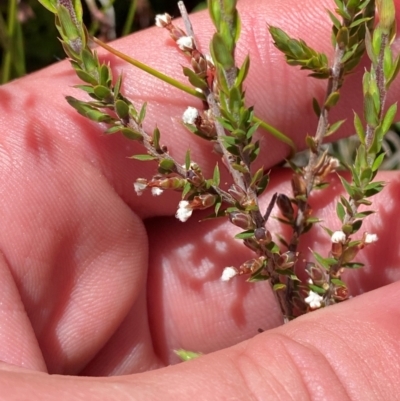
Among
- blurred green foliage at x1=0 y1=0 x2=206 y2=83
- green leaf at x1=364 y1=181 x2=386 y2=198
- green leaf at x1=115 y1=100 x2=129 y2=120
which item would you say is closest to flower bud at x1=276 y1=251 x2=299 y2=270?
green leaf at x1=364 y1=181 x2=386 y2=198

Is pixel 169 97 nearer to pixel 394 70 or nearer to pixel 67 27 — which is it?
pixel 67 27

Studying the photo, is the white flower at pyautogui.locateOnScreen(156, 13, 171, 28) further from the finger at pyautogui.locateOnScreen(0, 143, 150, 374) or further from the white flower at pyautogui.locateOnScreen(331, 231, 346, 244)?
the white flower at pyautogui.locateOnScreen(331, 231, 346, 244)

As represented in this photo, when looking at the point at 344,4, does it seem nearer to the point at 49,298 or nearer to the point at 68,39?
the point at 68,39

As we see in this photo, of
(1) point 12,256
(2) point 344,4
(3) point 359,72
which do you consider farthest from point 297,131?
(1) point 12,256

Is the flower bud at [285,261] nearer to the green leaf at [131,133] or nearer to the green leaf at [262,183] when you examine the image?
the green leaf at [262,183]

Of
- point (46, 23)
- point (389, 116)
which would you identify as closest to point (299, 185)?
point (389, 116)

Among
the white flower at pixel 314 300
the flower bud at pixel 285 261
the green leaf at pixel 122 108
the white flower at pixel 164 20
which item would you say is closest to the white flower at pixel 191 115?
the green leaf at pixel 122 108
